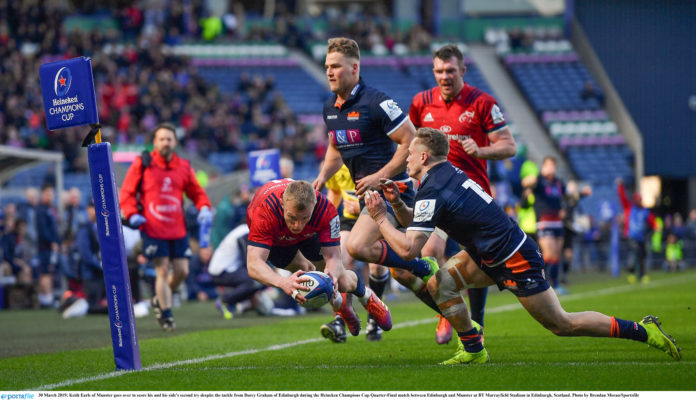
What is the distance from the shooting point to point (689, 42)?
140 ft

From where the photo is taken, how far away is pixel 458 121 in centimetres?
950

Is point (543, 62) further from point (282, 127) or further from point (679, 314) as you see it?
point (679, 314)

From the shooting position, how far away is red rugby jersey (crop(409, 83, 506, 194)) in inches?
373

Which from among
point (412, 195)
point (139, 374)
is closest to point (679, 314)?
point (412, 195)

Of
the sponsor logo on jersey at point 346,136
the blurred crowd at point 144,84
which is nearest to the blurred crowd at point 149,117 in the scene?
the blurred crowd at point 144,84

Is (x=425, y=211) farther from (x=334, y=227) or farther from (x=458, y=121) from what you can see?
(x=458, y=121)

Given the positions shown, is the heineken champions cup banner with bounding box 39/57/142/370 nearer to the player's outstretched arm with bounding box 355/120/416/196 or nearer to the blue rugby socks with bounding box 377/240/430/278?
the player's outstretched arm with bounding box 355/120/416/196

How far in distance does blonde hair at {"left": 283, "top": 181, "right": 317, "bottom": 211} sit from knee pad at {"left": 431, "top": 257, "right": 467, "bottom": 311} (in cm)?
122

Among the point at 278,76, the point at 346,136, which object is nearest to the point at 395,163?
the point at 346,136

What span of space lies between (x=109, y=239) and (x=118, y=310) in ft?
1.74

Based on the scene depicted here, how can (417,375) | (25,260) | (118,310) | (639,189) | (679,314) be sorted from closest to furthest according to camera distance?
(417,375) → (118,310) → (679,314) → (25,260) → (639,189)

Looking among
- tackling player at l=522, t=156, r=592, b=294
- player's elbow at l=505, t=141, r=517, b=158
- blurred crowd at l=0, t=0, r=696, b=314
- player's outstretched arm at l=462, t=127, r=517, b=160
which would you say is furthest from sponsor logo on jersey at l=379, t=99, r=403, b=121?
tackling player at l=522, t=156, r=592, b=294

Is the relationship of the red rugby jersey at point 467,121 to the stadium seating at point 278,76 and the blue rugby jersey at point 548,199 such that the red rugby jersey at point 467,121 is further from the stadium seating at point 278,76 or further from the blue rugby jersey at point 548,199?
the stadium seating at point 278,76

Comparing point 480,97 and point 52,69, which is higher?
point 52,69
